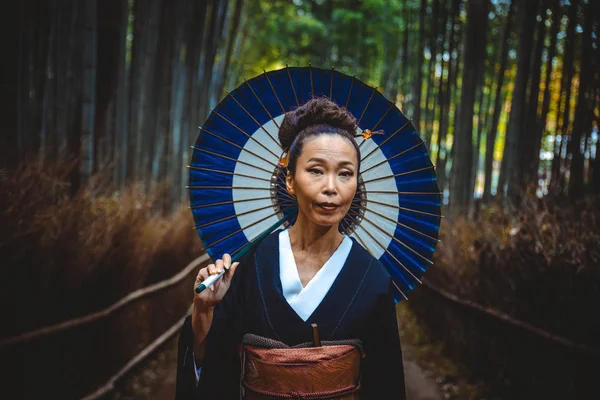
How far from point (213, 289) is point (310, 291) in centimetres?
32

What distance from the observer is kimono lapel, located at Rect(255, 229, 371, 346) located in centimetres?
135

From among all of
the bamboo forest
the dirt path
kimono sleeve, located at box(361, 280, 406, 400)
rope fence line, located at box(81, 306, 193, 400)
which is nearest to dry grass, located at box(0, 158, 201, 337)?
the bamboo forest

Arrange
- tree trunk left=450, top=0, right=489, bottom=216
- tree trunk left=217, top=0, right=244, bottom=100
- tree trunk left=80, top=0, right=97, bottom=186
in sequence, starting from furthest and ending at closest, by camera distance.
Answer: tree trunk left=217, top=0, right=244, bottom=100 → tree trunk left=450, top=0, right=489, bottom=216 → tree trunk left=80, top=0, right=97, bottom=186

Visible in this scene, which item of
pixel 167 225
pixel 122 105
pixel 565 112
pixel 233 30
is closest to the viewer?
pixel 565 112

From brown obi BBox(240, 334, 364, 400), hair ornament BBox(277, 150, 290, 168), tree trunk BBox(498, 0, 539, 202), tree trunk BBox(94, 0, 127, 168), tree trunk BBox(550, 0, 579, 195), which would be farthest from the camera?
tree trunk BBox(94, 0, 127, 168)

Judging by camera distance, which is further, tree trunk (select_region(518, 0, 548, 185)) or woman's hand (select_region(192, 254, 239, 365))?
tree trunk (select_region(518, 0, 548, 185))

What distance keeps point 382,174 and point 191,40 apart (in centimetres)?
503

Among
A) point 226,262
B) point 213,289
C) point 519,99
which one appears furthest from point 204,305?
point 519,99

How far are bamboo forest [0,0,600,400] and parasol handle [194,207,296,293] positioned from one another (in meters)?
0.17

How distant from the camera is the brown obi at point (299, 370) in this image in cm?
130

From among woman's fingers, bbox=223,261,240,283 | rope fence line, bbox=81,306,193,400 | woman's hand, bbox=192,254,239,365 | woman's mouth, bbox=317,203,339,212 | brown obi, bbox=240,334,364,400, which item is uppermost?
woman's mouth, bbox=317,203,339,212

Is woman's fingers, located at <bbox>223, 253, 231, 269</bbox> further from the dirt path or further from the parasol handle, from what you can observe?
the dirt path

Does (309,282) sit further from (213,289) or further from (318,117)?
(318,117)

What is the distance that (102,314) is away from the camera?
2857mm
